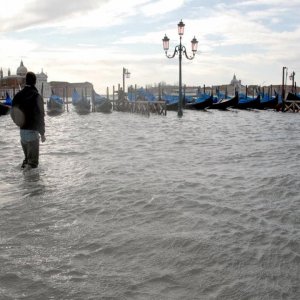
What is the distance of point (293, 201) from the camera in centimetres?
420

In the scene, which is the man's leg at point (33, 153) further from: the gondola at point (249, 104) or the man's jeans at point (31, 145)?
the gondola at point (249, 104)

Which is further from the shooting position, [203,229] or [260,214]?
[260,214]

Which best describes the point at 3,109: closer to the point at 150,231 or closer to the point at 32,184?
the point at 32,184

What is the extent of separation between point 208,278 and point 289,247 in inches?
33.2

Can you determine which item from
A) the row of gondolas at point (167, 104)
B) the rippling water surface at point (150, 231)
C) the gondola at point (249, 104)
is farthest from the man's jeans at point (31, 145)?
the gondola at point (249, 104)

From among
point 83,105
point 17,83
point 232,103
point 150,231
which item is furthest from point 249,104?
point 17,83

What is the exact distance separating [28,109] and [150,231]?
322 cm

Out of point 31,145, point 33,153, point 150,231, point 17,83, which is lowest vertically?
point 150,231

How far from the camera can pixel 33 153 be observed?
19.4ft

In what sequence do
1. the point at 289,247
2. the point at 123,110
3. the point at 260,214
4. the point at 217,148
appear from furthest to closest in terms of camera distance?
the point at 123,110
the point at 217,148
the point at 260,214
the point at 289,247

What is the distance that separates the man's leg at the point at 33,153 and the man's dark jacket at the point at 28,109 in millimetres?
243

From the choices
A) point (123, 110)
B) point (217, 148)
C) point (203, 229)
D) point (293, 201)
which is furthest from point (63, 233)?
point (123, 110)

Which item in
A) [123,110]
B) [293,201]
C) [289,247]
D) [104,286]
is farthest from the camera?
[123,110]

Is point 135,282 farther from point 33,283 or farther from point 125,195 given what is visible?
point 125,195
